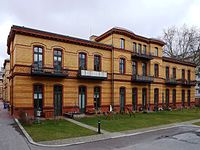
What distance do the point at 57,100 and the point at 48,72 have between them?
137 inches

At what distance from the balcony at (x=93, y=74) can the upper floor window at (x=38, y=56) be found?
15.0ft

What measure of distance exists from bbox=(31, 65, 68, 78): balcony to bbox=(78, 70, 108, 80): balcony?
1.91 metres

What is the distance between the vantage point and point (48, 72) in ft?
66.3

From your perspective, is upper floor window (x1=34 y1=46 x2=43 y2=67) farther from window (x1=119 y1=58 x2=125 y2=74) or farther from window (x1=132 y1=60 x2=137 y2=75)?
window (x1=132 y1=60 x2=137 y2=75)

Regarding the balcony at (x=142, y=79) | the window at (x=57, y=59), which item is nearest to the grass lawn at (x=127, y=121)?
the window at (x=57, y=59)

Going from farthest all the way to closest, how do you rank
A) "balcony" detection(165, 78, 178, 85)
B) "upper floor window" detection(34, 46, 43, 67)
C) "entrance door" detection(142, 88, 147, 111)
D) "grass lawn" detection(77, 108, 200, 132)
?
"balcony" detection(165, 78, 178, 85) → "entrance door" detection(142, 88, 147, 111) → "upper floor window" detection(34, 46, 43, 67) → "grass lawn" detection(77, 108, 200, 132)

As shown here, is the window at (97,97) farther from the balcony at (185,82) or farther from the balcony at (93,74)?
the balcony at (185,82)

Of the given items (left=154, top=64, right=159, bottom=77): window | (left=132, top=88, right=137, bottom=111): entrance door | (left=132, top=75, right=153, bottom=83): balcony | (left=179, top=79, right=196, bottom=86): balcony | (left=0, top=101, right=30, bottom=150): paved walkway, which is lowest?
(left=0, top=101, right=30, bottom=150): paved walkway

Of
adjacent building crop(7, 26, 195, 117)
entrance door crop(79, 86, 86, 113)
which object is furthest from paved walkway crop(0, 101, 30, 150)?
entrance door crop(79, 86, 86, 113)

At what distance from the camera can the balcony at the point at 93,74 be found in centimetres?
2273

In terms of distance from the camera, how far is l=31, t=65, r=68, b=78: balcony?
63.8ft

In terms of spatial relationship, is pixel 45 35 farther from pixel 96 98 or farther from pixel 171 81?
pixel 171 81

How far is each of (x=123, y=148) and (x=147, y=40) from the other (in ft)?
77.4

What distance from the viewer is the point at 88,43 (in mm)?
24297
